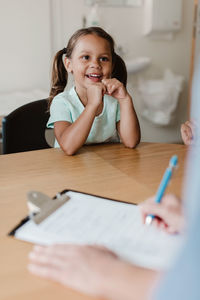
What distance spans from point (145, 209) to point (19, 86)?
2.38 metres

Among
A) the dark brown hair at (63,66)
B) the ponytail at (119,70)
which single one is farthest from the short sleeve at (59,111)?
the ponytail at (119,70)

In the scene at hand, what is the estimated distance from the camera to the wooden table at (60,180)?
520mm

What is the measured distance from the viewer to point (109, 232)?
631mm

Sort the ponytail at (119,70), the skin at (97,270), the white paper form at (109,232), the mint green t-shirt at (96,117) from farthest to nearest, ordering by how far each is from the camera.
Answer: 1. the ponytail at (119,70)
2. the mint green t-shirt at (96,117)
3. the white paper form at (109,232)
4. the skin at (97,270)

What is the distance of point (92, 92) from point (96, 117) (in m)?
0.19

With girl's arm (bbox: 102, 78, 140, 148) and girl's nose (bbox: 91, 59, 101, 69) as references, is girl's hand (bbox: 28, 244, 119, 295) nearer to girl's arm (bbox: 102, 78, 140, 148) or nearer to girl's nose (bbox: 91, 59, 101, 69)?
girl's arm (bbox: 102, 78, 140, 148)

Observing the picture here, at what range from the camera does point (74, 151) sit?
1.20m

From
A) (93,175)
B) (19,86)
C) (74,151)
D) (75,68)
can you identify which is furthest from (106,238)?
(19,86)

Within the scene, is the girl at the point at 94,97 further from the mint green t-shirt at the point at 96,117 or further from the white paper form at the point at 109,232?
the white paper form at the point at 109,232

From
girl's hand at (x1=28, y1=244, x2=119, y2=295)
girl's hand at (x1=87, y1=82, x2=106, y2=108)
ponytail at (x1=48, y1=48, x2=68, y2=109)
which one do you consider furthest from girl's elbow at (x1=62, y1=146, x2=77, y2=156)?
girl's hand at (x1=28, y1=244, x2=119, y2=295)

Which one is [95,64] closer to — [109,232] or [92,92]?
[92,92]

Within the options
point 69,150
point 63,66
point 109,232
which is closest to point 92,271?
point 109,232

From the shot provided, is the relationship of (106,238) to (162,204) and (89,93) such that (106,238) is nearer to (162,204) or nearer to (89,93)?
(162,204)

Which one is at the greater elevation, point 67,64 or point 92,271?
point 67,64
